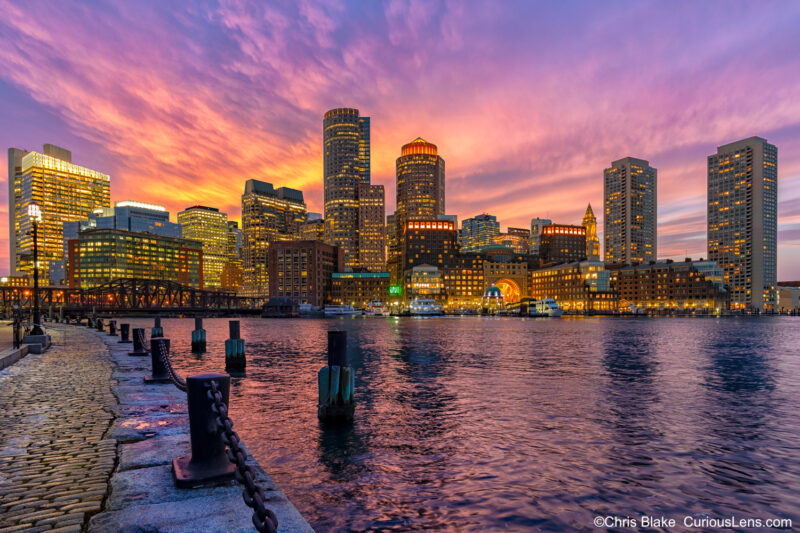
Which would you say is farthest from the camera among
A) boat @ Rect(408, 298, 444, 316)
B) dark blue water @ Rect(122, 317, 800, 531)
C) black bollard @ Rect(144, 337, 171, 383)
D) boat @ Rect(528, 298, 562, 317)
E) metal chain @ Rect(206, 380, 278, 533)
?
boat @ Rect(408, 298, 444, 316)

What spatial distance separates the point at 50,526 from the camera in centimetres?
535

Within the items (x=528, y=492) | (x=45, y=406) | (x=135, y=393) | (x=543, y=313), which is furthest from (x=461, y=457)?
(x=543, y=313)

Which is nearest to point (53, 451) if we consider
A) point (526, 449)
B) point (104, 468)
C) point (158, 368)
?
point (104, 468)

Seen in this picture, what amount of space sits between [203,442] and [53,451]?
4040 mm

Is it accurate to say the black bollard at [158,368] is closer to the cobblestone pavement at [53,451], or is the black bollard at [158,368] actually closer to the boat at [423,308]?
the cobblestone pavement at [53,451]

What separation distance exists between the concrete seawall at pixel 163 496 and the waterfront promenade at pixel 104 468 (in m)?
0.01

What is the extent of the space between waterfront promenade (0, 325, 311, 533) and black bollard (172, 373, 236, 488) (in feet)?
0.62

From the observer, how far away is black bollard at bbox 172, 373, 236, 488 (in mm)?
6469

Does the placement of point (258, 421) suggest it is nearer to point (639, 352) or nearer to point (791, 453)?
point (791, 453)

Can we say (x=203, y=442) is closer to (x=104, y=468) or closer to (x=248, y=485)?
(x=104, y=468)

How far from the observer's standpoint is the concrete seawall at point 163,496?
5387 mm

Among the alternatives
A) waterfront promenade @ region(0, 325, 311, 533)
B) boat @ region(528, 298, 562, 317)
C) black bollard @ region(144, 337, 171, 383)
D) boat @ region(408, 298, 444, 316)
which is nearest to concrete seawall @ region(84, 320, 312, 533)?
waterfront promenade @ region(0, 325, 311, 533)

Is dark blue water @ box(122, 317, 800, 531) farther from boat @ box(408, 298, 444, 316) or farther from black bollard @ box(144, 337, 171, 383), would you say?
boat @ box(408, 298, 444, 316)

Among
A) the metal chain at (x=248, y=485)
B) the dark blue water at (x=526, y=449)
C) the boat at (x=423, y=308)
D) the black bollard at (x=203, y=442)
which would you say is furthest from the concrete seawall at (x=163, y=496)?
the boat at (x=423, y=308)
